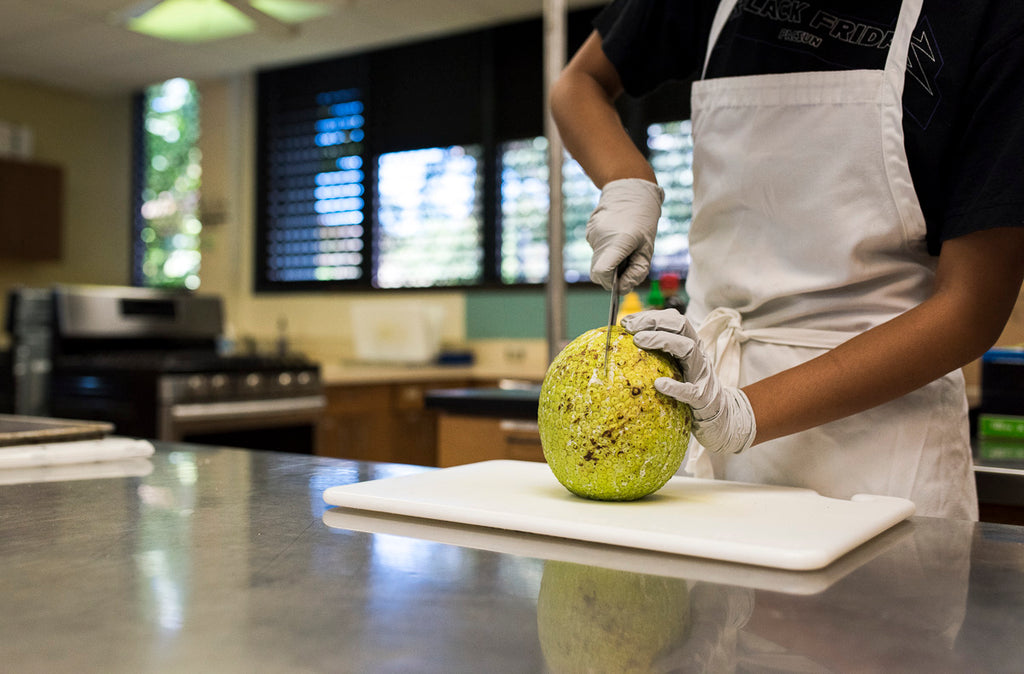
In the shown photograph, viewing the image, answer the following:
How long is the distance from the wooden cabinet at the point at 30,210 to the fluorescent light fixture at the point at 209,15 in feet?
6.81

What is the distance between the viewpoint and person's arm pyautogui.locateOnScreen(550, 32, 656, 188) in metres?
1.27

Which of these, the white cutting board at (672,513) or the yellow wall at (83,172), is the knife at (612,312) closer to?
the white cutting board at (672,513)

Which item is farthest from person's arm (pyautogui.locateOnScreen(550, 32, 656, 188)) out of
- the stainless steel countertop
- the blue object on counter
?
the blue object on counter

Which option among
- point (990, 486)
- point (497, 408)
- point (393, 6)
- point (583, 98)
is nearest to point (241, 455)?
point (583, 98)

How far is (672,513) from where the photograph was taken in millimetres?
762

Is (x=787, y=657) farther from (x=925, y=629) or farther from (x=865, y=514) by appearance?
Answer: (x=865, y=514)

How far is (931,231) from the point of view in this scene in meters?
1.08

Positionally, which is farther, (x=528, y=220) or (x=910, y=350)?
(x=528, y=220)

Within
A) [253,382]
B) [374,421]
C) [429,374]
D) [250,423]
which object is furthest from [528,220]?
[250,423]

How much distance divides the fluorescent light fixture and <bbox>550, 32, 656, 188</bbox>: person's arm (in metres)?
2.11

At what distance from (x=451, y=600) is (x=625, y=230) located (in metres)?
0.60

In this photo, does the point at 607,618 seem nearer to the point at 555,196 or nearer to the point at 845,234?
the point at 845,234

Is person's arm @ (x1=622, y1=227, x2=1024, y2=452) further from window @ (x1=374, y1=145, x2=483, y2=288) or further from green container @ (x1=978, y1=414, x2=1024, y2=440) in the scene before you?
window @ (x1=374, y1=145, x2=483, y2=288)

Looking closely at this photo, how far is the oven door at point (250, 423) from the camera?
12.0ft
